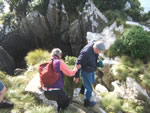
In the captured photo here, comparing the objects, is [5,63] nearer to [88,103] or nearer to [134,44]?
[88,103]

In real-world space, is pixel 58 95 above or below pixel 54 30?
below

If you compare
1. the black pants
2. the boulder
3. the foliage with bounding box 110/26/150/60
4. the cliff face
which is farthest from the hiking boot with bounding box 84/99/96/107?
the boulder

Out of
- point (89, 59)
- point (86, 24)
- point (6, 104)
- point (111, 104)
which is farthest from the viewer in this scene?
point (86, 24)

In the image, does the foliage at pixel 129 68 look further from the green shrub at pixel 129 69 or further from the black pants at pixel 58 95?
the black pants at pixel 58 95

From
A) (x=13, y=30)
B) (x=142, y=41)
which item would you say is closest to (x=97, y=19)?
(x=142, y=41)

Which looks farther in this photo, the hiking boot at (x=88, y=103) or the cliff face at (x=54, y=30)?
the cliff face at (x=54, y=30)

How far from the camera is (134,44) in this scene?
6.89 metres

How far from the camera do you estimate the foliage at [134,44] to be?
6.86 m

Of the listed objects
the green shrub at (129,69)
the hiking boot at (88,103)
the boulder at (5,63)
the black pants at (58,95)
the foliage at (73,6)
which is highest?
the foliage at (73,6)

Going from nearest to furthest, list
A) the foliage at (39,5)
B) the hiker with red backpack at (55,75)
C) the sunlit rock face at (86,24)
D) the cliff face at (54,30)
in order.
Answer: the hiker with red backpack at (55,75), the sunlit rock face at (86,24), the cliff face at (54,30), the foliage at (39,5)

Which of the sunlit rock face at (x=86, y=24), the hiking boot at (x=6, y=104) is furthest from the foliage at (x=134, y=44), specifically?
the hiking boot at (x=6, y=104)

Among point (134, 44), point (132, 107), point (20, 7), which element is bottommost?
point (132, 107)

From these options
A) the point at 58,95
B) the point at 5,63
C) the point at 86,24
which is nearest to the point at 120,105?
the point at 58,95

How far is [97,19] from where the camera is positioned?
11047 millimetres
